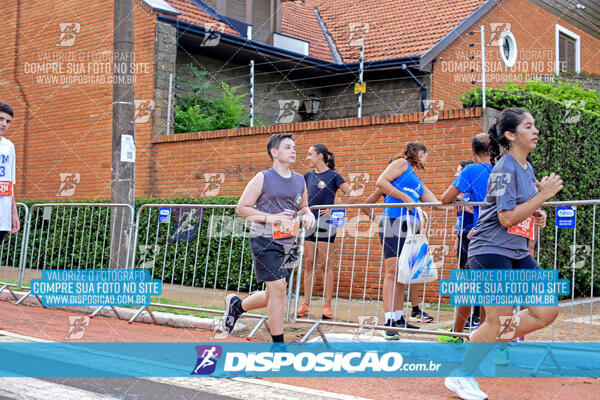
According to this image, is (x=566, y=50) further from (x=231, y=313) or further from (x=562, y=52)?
(x=231, y=313)

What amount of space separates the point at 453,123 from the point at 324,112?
819cm

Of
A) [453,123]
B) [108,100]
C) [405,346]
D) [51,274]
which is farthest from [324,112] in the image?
[405,346]

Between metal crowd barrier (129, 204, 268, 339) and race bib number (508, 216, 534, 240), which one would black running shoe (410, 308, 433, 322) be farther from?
race bib number (508, 216, 534, 240)

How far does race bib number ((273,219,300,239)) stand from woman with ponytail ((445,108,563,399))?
1583 mm

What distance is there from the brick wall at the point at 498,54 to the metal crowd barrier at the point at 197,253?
730 centimetres

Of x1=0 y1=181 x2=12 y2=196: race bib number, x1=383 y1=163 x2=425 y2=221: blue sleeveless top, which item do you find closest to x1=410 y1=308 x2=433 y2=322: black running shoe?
x1=383 y1=163 x2=425 y2=221: blue sleeveless top

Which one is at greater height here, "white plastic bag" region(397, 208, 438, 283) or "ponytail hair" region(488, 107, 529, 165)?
"ponytail hair" region(488, 107, 529, 165)

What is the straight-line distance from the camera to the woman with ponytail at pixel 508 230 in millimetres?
4379

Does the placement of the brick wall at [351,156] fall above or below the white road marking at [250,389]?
above

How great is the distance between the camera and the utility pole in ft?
28.5

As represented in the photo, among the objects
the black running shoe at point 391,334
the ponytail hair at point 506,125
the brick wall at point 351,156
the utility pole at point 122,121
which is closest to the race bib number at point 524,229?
the ponytail hair at point 506,125

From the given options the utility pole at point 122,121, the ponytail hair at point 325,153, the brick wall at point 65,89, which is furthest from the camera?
the brick wall at point 65,89

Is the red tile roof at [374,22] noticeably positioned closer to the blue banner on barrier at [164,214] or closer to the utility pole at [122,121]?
the utility pole at [122,121]

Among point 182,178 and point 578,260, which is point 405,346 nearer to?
point 578,260
